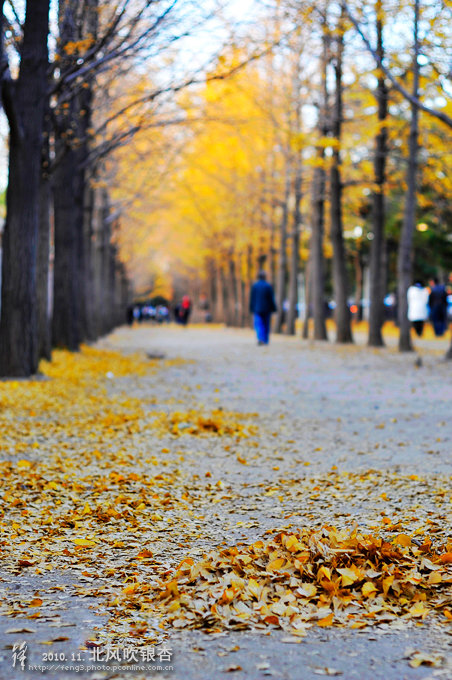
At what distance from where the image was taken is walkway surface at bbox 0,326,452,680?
10.9 ft

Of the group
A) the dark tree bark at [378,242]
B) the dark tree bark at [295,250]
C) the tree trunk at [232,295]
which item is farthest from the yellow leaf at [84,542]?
the tree trunk at [232,295]

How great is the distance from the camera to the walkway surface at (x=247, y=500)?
331cm

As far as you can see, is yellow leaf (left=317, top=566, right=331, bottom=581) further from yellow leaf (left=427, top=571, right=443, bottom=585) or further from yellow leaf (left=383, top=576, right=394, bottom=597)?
yellow leaf (left=427, top=571, right=443, bottom=585)

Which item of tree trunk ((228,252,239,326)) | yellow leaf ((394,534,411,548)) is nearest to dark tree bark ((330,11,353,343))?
yellow leaf ((394,534,411,548))

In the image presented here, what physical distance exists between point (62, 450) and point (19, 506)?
7.18 feet

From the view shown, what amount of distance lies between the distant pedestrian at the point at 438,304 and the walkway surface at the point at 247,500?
1322cm

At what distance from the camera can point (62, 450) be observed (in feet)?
26.5

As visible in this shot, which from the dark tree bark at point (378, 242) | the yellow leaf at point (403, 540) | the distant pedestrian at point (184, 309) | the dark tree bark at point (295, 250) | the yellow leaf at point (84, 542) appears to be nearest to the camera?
the yellow leaf at point (403, 540)

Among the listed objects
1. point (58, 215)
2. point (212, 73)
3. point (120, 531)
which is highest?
point (212, 73)

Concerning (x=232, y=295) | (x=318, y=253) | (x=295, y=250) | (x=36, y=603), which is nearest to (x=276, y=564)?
(x=36, y=603)

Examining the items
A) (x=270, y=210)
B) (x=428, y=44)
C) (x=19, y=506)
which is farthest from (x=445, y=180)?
(x=19, y=506)

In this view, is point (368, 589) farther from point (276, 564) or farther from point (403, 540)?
point (403, 540)

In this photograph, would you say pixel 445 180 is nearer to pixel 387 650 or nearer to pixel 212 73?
pixel 212 73

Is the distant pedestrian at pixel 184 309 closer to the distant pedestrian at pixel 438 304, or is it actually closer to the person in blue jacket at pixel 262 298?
the distant pedestrian at pixel 438 304
